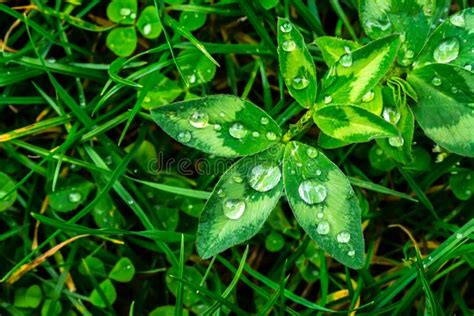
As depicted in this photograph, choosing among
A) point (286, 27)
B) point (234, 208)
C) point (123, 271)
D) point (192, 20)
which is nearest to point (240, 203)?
point (234, 208)

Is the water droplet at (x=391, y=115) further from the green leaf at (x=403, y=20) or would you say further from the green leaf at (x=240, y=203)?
the green leaf at (x=240, y=203)

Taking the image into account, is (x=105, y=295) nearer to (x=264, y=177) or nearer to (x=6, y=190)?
(x=6, y=190)

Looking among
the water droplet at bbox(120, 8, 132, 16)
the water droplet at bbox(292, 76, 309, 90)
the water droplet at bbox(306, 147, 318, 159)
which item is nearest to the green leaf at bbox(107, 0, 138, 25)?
the water droplet at bbox(120, 8, 132, 16)

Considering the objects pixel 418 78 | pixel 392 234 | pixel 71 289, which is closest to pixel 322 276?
pixel 392 234

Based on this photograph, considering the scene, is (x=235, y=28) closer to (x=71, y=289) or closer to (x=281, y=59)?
(x=281, y=59)

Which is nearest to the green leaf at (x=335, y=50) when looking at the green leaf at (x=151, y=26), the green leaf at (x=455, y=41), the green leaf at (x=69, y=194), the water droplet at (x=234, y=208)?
the green leaf at (x=455, y=41)

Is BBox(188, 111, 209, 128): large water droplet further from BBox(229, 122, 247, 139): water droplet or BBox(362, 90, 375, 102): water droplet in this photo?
BBox(362, 90, 375, 102): water droplet
